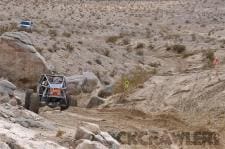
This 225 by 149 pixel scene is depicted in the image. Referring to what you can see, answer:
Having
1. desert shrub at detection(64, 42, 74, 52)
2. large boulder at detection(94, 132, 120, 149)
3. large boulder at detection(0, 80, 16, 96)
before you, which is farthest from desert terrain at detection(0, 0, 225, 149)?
large boulder at detection(0, 80, 16, 96)

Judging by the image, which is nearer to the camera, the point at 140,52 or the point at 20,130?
the point at 20,130

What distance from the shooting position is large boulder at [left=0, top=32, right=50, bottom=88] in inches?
1028

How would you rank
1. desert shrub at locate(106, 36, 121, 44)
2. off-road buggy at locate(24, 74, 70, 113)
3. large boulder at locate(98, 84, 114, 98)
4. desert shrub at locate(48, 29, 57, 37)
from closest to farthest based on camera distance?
off-road buggy at locate(24, 74, 70, 113), large boulder at locate(98, 84, 114, 98), desert shrub at locate(48, 29, 57, 37), desert shrub at locate(106, 36, 121, 44)

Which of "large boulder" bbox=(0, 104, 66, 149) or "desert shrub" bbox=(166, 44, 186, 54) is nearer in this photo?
"large boulder" bbox=(0, 104, 66, 149)

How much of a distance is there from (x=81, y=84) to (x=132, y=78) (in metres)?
3.58

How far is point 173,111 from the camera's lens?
1950cm

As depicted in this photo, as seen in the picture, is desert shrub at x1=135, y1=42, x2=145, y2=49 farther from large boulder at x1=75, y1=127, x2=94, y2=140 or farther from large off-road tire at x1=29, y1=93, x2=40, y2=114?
large boulder at x1=75, y1=127, x2=94, y2=140

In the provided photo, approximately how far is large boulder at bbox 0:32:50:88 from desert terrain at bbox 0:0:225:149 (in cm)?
5

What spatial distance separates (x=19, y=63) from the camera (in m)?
26.2

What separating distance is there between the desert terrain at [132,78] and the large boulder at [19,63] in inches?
1.8

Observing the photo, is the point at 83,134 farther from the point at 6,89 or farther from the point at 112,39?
the point at 112,39

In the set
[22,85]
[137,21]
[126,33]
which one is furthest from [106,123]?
[137,21]

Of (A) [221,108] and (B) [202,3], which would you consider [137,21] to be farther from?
(A) [221,108]

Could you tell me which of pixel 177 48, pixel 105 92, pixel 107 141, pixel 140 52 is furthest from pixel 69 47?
pixel 107 141
